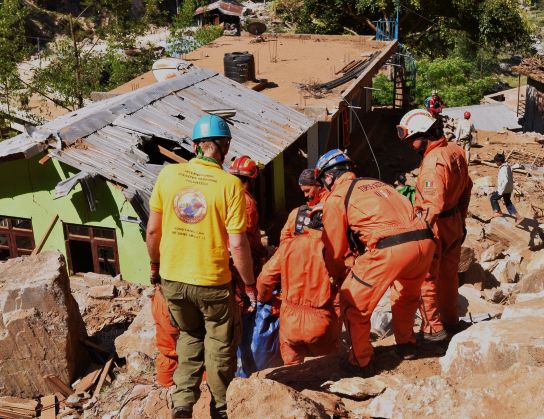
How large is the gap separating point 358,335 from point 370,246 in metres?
0.72

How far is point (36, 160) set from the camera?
11852mm

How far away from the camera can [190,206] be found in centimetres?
465

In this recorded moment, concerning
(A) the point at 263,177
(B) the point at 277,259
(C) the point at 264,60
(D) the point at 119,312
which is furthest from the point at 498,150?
(B) the point at 277,259

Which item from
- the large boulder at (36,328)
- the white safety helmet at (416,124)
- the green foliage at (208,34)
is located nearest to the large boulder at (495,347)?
the white safety helmet at (416,124)

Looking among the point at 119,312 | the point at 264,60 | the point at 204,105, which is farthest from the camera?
the point at 264,60

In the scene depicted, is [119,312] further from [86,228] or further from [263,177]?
[263,177]

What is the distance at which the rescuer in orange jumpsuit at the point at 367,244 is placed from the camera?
5219 mm

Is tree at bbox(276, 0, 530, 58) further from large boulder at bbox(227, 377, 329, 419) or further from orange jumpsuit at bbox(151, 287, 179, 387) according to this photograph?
large boulder at bbox(227, 377, 329, 419)

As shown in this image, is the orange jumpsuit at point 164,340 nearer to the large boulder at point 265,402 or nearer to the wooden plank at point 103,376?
the wooden plank at point 103,376

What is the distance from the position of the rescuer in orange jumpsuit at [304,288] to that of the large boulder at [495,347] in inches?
40.4

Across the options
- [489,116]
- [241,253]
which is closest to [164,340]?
[241,253]

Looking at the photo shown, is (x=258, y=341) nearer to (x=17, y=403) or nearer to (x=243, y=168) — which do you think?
(x=243, y=168)

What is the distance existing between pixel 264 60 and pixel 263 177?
7.79 m

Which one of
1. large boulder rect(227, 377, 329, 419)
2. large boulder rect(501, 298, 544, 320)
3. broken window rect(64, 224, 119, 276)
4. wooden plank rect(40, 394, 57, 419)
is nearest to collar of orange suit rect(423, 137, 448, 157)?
large boulder rect(501, 298, 544, 320)
